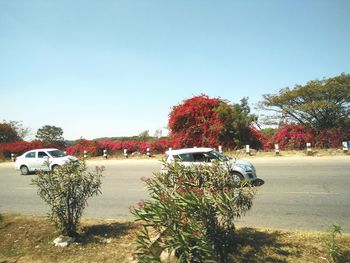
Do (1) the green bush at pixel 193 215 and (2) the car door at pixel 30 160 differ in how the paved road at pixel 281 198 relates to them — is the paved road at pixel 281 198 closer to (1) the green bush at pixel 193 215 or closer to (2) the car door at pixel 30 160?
(1) the green bush at pixel 193 215

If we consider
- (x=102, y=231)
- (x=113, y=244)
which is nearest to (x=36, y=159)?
(x=102, y=231)

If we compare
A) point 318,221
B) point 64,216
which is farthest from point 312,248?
point 64,216

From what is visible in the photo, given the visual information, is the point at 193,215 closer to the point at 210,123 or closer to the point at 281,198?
the point at 281,198

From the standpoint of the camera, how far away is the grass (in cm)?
509

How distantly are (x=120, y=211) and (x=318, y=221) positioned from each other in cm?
543

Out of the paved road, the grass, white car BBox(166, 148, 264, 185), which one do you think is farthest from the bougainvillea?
the grass

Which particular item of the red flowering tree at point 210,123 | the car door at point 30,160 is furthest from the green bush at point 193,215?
the red flowering tree at point 210,123

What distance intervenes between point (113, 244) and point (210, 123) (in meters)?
19.5

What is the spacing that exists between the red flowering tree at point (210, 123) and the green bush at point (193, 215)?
1944 centimetres

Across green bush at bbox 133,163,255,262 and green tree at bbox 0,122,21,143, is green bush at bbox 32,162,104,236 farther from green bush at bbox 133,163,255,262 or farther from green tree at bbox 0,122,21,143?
green tree at bbox 0,122,21,143

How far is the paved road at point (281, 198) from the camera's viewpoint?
745 centimetres

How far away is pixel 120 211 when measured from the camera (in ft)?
30.7

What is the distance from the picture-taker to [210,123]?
2516 centimetres

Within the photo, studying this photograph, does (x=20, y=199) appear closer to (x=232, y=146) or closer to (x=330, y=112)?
(x=232, y=146)
